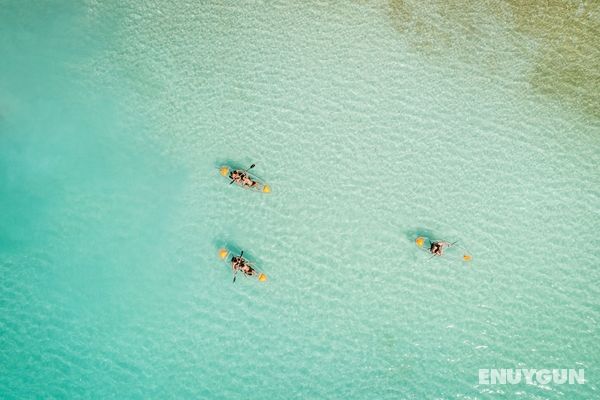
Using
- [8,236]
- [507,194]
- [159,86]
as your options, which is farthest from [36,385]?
[507,194]

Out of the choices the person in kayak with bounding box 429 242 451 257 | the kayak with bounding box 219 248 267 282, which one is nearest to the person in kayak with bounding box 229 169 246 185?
the kayak with bounding box 219 248 267 282

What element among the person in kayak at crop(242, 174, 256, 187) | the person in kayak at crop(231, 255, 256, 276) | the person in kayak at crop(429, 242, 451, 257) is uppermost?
the person in kayak at crop(242, 174, 256, 187)

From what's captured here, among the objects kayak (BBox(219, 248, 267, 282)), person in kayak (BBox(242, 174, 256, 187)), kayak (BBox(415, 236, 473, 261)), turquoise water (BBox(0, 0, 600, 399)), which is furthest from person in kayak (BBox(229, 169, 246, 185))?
kayak (BBox(415, 236, 473, 261))

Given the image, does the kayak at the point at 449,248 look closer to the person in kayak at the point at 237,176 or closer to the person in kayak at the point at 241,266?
the person in kayak at the point at 241,266

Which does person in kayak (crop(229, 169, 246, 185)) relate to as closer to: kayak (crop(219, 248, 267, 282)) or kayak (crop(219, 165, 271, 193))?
kayak (crop(219, 165, 271, 193))

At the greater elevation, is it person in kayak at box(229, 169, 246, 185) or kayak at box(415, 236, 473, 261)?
person in kayak at box(229, 169, 246, 185)

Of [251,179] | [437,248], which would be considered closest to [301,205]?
[251,179]

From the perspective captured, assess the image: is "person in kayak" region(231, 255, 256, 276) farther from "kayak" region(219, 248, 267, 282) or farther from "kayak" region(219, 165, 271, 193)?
"kayak" region(219, 165, 271, 193)

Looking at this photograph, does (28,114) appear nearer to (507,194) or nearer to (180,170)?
(180,170)

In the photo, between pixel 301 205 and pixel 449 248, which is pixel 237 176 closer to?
pixel 301 205
